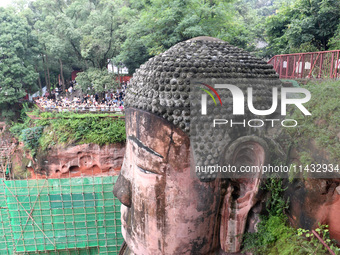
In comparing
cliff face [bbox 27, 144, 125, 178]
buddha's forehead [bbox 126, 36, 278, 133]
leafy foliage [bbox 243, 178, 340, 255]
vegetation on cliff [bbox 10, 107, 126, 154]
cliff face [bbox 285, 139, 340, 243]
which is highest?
buddha's forehead [bbox 126, 36, 278, 133]

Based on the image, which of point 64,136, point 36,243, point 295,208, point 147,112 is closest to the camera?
point 295,208

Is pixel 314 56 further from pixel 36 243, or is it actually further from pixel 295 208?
pixel 36 243

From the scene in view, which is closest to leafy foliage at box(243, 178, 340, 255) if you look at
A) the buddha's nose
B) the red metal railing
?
the buddha's nose

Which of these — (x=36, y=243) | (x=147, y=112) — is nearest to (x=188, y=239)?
(x=147, y=112)

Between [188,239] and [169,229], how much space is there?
32 centimetres

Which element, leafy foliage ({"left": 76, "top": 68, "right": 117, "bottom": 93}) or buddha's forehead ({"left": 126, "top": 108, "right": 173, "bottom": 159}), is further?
leafy foliage ({"left": 76, "top": 68, "right": 117, "bottom": 93})

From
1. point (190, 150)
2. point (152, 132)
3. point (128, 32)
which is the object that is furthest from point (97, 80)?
point (190, 150)

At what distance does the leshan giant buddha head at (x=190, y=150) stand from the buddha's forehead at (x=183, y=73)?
1 centimetres

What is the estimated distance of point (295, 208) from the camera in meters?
3.60

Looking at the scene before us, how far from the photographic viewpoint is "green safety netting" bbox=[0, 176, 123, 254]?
7.83 meters

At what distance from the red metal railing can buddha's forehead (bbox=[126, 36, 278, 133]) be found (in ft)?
7.57

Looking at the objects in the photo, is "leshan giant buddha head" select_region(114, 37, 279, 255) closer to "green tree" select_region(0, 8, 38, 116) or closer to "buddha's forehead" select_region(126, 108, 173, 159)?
"buddha's forehead" select_region(126, 108, 173, 159)

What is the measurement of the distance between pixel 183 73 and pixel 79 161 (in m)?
11.6

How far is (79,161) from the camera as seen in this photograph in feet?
46.2
